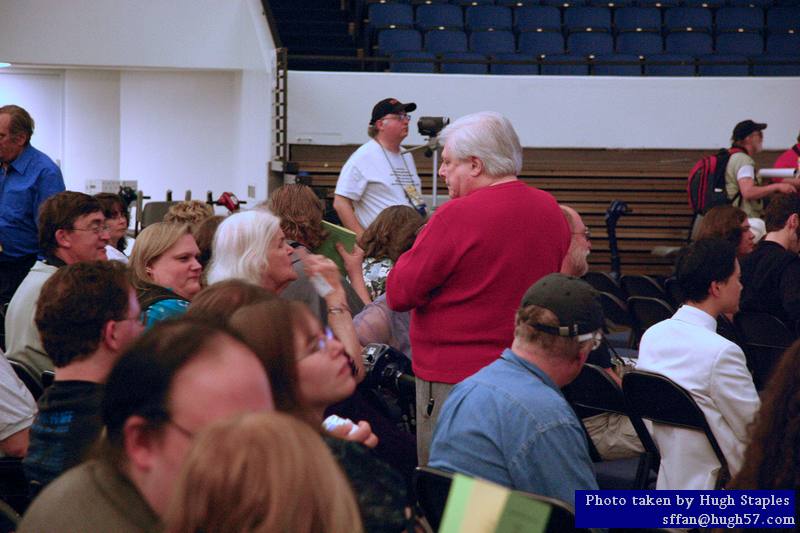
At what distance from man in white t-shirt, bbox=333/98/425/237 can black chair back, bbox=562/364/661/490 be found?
2.04 m

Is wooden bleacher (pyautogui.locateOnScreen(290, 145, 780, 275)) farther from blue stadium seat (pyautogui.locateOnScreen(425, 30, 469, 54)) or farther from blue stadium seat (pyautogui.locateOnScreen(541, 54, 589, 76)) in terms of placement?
blue stadium seat (pyautogui.locateOnScreen(425, 30, 469, 54))

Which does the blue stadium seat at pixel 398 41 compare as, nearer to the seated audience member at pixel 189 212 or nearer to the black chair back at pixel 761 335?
the seated audience member at pixel 189 212

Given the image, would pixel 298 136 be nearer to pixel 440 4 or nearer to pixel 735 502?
pixel 440 4

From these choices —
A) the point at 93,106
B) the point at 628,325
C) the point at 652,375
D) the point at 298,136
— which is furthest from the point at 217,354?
the point at 93,106

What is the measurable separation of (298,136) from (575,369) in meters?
8.19

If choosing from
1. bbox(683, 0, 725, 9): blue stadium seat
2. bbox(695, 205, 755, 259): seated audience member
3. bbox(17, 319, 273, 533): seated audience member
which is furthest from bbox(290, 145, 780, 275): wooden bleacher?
bbox(17, 319, 273, 533): seated audience member

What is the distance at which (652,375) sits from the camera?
3051 millimetres

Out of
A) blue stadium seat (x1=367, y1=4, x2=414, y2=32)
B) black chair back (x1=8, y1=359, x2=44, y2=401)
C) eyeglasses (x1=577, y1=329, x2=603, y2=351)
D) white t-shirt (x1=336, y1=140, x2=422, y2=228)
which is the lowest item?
black chair back (x1=8, y1=359, x2=44, y2=401)

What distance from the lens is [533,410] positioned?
226cm

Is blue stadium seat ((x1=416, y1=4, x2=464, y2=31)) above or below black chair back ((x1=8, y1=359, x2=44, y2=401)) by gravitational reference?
above

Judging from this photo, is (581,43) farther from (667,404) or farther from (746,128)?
(667,404)

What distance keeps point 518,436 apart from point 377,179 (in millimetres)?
3503

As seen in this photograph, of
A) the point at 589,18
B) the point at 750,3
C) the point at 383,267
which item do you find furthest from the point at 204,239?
the point at 750,3

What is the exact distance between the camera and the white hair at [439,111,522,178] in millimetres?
3295
